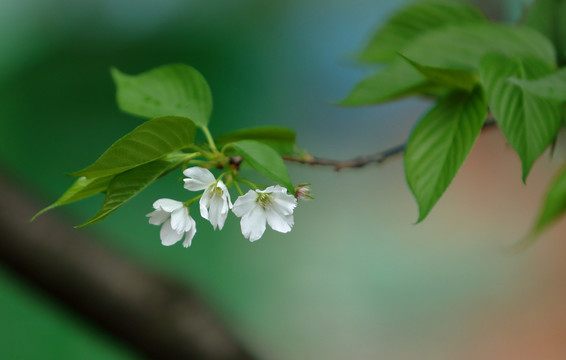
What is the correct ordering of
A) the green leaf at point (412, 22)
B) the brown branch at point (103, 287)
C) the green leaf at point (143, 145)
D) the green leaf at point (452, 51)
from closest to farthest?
the green leaf at point (143, 145) < the green leaf at point (452, 51) < the green leaf at point (412, 22) < the brown branch at point (103, 287)

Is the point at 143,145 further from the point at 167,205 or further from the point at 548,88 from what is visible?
the point at 548,88

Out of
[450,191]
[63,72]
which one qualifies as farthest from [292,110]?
[63,72]

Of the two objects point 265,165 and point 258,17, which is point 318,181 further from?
point 265,165

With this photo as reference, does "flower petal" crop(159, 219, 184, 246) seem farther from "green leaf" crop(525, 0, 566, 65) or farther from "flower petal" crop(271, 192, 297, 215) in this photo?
"green leaf" crop(525, 0, 566, 65)

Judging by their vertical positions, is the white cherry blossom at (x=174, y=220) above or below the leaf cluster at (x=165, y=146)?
below

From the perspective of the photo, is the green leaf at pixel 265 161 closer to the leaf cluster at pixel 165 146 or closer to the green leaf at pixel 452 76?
the leaf cluster at pixel 165 146

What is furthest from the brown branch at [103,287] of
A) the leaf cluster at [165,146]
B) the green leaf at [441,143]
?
the green leaf at [441,143]
